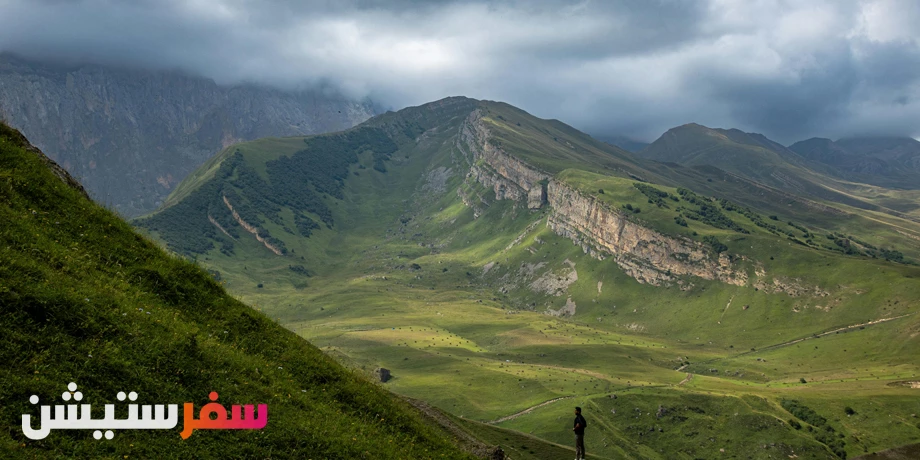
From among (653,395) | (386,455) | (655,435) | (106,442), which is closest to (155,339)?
(106,442)

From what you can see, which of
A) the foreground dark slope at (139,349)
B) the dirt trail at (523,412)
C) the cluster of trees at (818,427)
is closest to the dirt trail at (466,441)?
the foreground dark slope at (139,349)

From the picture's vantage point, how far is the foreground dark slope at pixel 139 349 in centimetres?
1716

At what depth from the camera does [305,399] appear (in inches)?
934

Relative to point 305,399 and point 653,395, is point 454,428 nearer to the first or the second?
point 305,399

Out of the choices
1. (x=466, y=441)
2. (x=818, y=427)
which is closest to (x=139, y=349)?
(x=466, y=441)

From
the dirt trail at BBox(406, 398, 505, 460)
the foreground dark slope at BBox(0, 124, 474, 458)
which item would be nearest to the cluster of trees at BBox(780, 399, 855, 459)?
the dirt trail at BBox(406, 398, 505, 460)

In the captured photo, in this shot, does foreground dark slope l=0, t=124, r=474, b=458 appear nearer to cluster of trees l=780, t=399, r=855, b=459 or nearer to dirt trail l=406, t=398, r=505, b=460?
dirt trail l=406, t=398, r=505, b=460

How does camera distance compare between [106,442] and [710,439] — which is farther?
[710,439]

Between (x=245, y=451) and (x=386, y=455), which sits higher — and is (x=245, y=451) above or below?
above

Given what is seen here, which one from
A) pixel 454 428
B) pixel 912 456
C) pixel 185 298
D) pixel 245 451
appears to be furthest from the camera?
pixel 912 456

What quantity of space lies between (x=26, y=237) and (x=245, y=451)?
36.7ft

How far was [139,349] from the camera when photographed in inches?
778

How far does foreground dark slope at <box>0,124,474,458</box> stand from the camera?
56.3ft

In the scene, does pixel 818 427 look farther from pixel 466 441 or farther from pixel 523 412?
pixel 466 441
